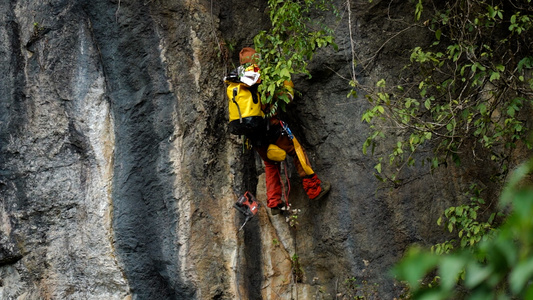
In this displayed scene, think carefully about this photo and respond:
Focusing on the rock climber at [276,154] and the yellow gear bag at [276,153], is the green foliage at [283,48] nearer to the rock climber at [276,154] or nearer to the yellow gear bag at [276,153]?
the rock climber at [276,154]

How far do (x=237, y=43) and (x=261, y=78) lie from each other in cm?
118

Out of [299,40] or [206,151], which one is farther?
[206,151]

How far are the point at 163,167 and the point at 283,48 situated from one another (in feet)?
5.85

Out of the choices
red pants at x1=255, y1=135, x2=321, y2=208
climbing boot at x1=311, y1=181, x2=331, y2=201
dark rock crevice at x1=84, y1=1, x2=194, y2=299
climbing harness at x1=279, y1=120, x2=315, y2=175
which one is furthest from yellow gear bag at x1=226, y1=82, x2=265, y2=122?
climbing boot at x1=311, y1=181, x2=331, y2=201

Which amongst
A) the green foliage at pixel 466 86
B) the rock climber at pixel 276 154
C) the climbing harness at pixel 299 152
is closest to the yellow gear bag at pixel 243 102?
the rock climber at pixel 276 154

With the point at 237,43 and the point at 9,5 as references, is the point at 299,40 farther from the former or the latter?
the point at 9,5

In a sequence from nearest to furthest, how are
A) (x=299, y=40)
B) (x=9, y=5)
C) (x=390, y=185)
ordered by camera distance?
(x=299, y=40) → (x=390, y=185) → (x=9, y=5)

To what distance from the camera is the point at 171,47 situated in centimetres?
621

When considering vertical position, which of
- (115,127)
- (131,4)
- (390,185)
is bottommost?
(390,185)

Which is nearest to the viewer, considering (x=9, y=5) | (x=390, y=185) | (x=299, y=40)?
(x=299, y=40)

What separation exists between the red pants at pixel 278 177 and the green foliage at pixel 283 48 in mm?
455

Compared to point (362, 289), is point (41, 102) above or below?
above

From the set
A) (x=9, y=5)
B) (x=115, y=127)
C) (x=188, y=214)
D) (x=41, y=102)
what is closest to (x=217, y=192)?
(x=188, y=214)

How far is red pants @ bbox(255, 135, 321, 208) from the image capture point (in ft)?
20.0
